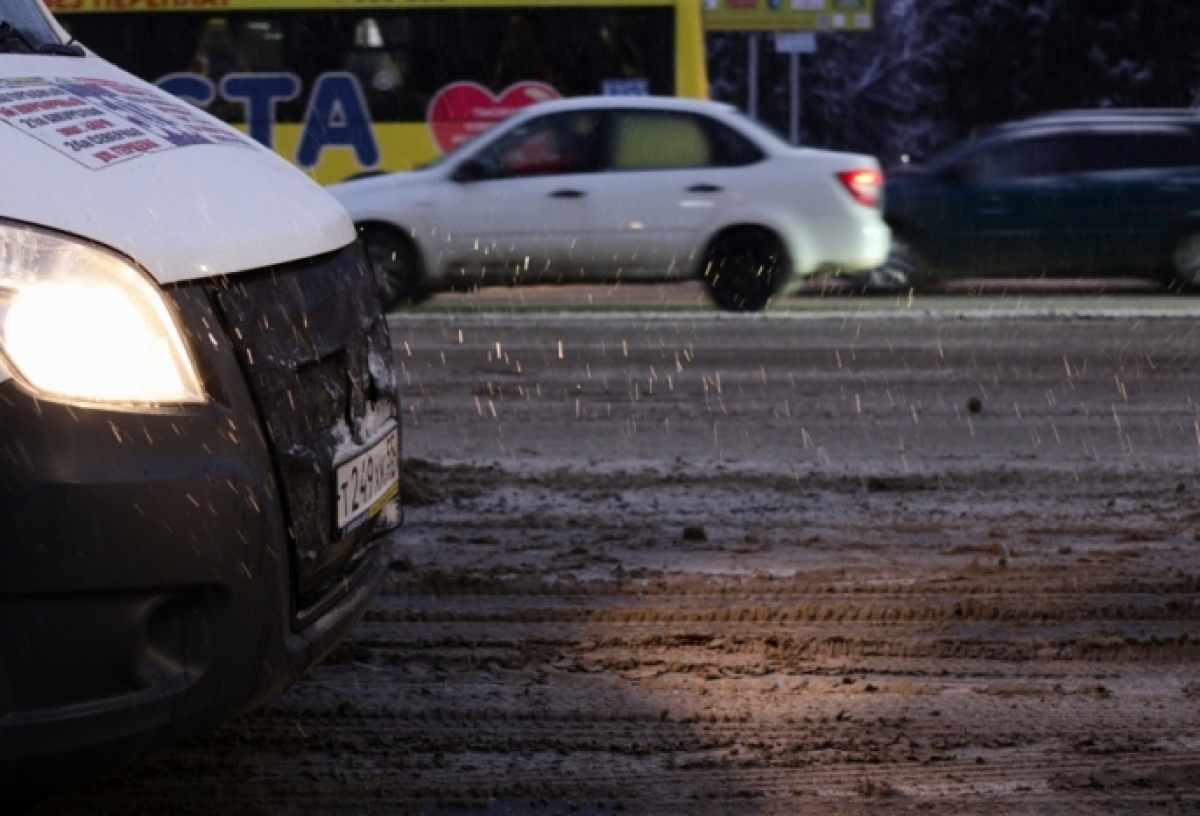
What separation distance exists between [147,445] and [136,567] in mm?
177

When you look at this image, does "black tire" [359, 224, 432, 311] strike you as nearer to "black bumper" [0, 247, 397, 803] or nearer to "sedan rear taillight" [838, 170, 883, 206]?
"sedan rear taillight" [838, 170, 883, 206]

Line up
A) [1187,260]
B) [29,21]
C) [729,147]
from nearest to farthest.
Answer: [29,21]
[729,147]
[1187,260]

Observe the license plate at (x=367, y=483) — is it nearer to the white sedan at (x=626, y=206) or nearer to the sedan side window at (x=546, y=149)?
the white sedan at (x=626, y=206)

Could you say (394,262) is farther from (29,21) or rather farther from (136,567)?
(136,567)

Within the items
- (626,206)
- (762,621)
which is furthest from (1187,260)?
(762,621)

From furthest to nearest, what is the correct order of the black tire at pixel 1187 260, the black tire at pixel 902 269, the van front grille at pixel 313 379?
the black tire at pixel 902 269 < the black tire at pixel 1187 260 < the van front grille at pixel 313 379

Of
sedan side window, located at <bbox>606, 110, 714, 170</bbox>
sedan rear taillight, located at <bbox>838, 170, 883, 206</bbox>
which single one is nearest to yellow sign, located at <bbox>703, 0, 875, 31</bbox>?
sedan side window, located at <bbox>606, 110, 714, 170</bbox>

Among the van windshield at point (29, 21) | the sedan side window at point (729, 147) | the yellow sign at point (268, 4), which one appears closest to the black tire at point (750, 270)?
the sedan side window at point (729, 147)

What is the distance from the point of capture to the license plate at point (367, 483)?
3137 millimetres

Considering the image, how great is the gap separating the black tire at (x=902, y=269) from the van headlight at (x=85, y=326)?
14309 millimetres

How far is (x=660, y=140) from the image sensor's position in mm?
14648

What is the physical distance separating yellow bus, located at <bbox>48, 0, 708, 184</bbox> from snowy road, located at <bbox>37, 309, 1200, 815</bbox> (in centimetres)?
1048

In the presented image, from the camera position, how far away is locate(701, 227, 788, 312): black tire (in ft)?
47.3

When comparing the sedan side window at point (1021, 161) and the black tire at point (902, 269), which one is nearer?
the sedan side window at point (1021, 161)
